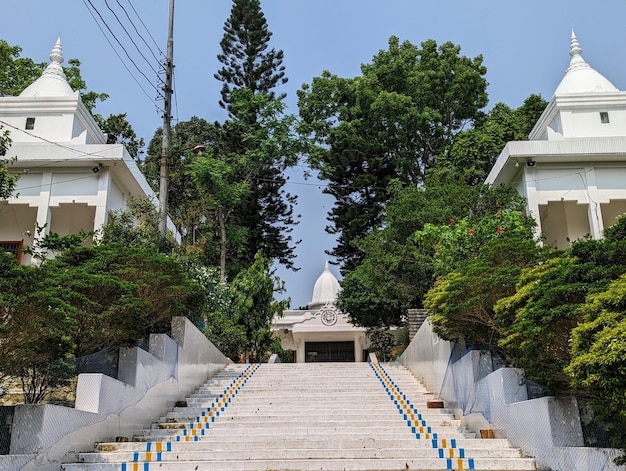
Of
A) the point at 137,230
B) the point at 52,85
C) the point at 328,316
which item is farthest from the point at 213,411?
the point at 328,316

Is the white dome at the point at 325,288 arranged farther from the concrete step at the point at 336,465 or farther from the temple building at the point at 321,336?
the concrete step at the point at 336,465

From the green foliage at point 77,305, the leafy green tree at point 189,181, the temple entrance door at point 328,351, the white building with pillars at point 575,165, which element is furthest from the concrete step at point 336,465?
the temple entrance door at point 328,351

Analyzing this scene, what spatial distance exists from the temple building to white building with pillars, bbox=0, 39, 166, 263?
8.98 meters

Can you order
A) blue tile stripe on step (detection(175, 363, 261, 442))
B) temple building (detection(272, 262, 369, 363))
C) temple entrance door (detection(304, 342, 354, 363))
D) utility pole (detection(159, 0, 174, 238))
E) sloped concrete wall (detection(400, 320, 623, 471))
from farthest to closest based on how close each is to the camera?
temple entrance door (detection(304, 342, 354, 363)) < temple building (detection(272, 262, 369, 363)) < utility pole (detection(159, 0, 174, 238)) < blue tile stripe on step (detection(175, 363, 261, 442)) < sloped concrete wall (detection(400, 320, 623, 471))

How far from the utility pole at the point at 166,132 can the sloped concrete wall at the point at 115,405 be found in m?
2.35

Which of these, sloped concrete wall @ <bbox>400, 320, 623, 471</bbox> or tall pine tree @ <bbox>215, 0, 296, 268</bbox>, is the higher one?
tall pine tree @ <bbox>215, 0, 296, 268</bbox>

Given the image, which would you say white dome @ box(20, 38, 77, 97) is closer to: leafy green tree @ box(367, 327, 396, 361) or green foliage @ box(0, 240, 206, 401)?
green foliage @ box(0, 240, 206, 401)

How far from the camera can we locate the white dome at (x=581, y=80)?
1648cm

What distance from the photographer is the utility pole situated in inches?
455

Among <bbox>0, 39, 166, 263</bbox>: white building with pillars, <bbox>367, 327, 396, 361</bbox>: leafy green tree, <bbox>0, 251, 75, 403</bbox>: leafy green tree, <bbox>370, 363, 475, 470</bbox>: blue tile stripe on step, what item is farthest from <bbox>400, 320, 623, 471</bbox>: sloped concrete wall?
<bbox>367, 327, 396, 361</bbox>: leafy green tree

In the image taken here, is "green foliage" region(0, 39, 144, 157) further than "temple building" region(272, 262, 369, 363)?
No

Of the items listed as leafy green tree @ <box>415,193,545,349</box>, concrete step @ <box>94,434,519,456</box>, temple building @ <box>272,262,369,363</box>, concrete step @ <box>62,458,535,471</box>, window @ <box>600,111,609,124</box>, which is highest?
window @ <box>600,111,609,124</box>

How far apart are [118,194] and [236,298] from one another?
12.6 feet

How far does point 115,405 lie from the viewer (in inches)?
266
